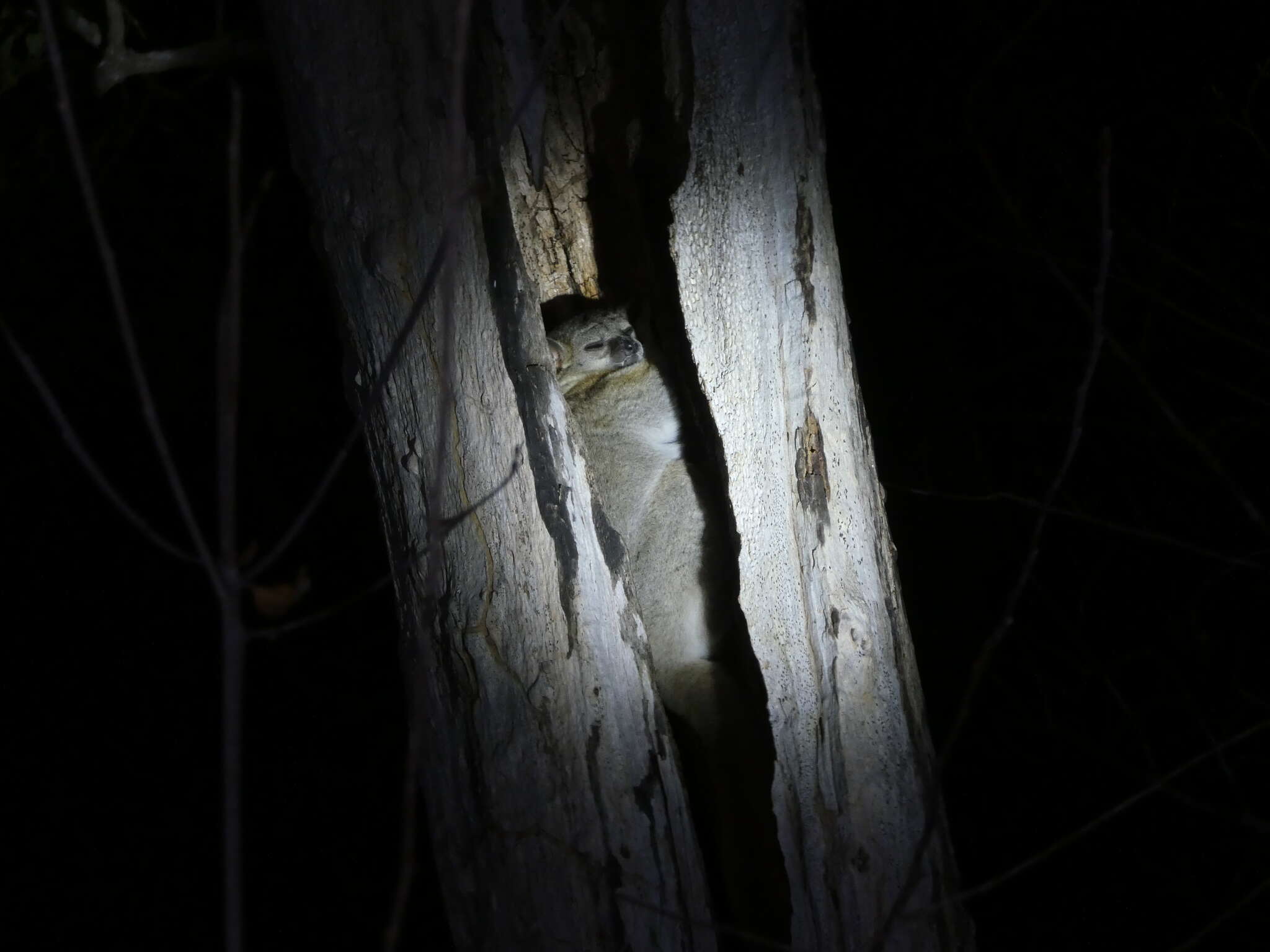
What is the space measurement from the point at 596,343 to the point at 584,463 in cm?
63

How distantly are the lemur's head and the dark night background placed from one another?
1.18 m

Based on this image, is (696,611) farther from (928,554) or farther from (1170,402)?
(1170,402)

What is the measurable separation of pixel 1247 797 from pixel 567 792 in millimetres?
2439

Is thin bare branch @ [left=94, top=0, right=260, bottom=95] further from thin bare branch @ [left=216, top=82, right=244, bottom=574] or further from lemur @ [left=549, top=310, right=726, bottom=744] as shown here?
thin bare branch @ [left=216, top=82, right=244, bottom=574]

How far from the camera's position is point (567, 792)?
5.37ft

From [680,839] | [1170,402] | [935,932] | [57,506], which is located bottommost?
[935,932]

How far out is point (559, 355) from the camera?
239cm

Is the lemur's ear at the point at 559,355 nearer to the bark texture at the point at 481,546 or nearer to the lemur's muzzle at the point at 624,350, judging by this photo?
the lemur's muzzle at the point at 624,350

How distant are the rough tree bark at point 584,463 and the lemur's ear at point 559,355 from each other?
36cm

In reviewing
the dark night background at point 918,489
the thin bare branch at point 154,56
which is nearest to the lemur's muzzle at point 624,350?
the thin bare branch at point 154,56

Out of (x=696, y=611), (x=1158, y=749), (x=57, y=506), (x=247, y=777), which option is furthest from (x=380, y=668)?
(x=1158, y=749)

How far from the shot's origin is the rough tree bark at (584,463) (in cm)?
163

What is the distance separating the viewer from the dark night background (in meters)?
3.06

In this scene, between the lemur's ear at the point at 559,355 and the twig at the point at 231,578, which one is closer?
the twig at the point at 231,578
